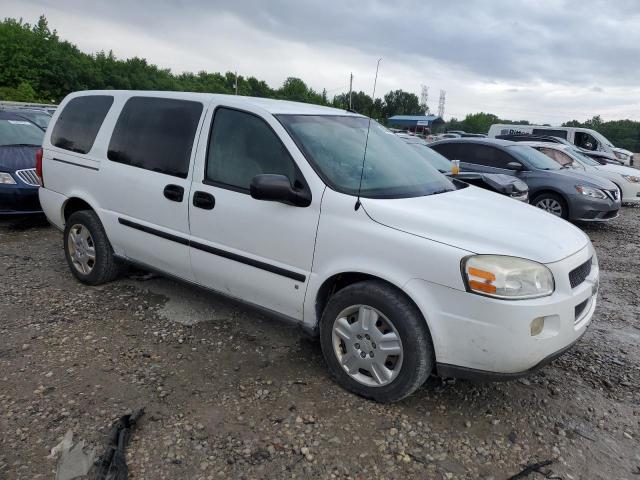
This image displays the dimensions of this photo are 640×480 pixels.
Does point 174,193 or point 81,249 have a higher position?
point 174,193

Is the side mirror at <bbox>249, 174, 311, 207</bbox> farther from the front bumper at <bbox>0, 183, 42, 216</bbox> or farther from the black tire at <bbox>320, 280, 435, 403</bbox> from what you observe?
the front bumper at <bbox>0, 183, 42, 216</bbox>

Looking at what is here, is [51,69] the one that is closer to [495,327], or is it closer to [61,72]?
[61,72]

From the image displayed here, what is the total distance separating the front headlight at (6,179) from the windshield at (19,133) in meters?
1.04

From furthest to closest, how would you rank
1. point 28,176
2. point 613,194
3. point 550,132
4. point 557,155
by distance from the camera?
point 550,132
point 557,155
point 613,194
point 28,176

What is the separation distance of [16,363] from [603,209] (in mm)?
8505

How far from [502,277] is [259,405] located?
153 cm

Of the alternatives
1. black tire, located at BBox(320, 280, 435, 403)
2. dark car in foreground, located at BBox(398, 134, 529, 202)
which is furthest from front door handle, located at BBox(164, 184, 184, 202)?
dark car in foreground, located at BBox(398, 134, 529, 202)

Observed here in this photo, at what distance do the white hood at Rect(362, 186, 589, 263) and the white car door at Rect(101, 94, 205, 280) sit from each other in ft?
4.92

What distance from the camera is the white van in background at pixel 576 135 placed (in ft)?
63.8

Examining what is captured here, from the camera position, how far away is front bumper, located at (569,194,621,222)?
8.19 m

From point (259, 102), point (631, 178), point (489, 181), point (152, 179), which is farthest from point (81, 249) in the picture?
point (631, 178)

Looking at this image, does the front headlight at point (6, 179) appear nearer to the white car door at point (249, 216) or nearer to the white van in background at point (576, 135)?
the white car door at point (249, 216)

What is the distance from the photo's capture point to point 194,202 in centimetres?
343

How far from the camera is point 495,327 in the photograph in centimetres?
244
